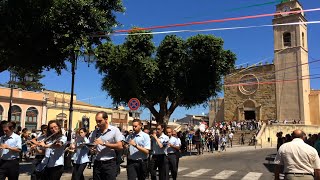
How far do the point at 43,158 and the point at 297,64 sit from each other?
1943 inches

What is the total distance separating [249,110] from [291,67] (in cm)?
884

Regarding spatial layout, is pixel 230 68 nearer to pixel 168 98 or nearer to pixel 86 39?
pixel 168 98

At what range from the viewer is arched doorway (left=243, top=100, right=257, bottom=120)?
56.4 metres

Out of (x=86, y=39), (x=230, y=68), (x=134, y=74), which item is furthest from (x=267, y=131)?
(x=86, y=39)

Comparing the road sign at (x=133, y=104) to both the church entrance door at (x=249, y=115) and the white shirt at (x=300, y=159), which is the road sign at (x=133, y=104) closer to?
the white shirt at (x=300, y=159)

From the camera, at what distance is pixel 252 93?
187 feet

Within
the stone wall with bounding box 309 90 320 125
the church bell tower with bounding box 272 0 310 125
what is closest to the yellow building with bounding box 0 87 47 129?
the church bell tower with bounding box 272 0 310 125

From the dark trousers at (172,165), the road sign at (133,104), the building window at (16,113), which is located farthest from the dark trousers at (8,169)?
the building window at (16,113)

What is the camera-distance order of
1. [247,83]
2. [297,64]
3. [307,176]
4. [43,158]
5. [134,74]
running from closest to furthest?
[307,176] < [43,158] < [134,74] < [297,64] < [247,83]

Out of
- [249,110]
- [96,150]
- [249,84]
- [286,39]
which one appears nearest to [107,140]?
[96,150]

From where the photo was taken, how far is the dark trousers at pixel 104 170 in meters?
6.82

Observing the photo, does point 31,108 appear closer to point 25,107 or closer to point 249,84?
point 25,107

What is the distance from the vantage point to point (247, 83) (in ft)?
186

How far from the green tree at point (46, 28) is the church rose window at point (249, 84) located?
45.6 meters
